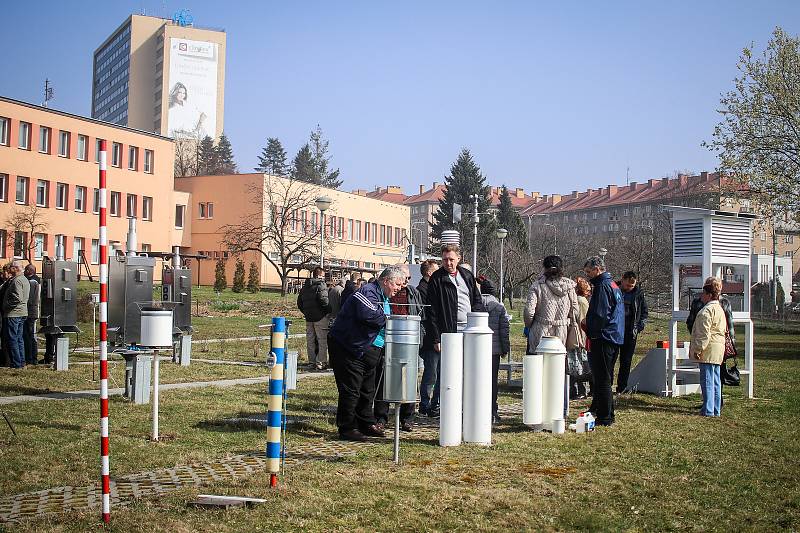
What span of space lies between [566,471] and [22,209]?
53.1 m

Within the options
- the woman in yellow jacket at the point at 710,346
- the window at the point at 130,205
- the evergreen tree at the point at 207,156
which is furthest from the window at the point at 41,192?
the evergreen tree at the point at 207,156

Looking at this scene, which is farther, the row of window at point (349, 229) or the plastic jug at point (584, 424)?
the row of window at point (349, 229)

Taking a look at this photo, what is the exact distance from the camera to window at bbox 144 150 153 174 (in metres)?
64.0

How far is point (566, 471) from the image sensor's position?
8.30 metres

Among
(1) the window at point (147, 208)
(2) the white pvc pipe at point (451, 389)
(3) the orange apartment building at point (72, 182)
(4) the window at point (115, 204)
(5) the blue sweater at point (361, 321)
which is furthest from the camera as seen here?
(1) the window at point (147, 208)

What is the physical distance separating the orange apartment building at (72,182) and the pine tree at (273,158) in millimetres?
56751

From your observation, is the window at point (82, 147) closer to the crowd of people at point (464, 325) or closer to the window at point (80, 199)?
the window at point (80, 199)

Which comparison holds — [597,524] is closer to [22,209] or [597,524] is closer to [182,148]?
[22,209]

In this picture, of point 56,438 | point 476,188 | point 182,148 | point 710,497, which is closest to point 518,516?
point 710,497

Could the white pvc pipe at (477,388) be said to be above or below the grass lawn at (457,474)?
above

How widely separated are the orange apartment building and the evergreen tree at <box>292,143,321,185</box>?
47163 mm

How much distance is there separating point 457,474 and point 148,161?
59843mm

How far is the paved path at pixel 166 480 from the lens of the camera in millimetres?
6758

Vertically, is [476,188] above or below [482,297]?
above
